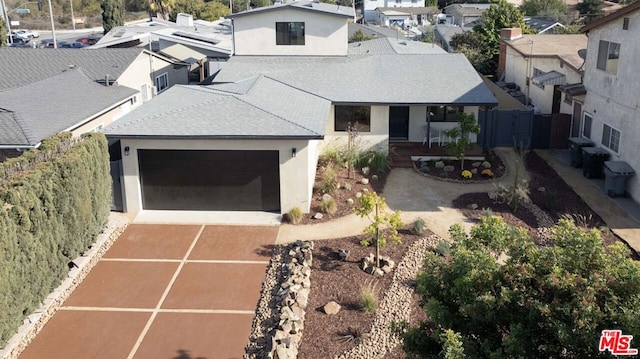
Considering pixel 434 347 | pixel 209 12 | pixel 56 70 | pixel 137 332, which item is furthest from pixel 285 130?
pixel 209 12

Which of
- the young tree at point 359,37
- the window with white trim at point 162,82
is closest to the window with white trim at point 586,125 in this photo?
the window with white trim at point 162,82

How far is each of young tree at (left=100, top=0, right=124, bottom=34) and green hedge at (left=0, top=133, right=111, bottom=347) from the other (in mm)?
64163

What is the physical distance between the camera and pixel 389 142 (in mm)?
28609

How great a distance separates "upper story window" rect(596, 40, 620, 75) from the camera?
23.9 m

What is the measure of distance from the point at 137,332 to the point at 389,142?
1732 cm

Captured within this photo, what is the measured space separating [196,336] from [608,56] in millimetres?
20030

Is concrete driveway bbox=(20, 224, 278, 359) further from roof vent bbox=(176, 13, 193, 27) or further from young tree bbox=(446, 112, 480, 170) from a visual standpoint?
roof vent bbox=(176, 13, 193, 27)

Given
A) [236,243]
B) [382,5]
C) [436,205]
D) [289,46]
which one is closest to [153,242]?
[236,243]

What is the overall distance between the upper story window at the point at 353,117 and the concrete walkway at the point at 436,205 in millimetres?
3009

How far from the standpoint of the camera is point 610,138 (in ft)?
79.7

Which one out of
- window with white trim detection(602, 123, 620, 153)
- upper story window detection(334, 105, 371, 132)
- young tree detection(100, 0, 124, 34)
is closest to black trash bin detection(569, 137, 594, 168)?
window with white trim detection(602, 123, 620, 153)

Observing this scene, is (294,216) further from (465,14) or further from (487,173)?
(465,14)

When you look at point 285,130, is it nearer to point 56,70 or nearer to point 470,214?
point 470,214
